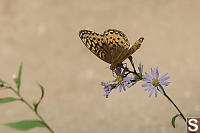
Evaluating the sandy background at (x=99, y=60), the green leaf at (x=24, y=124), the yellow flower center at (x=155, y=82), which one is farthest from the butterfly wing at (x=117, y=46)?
the sandy background at (x=99, y=60)

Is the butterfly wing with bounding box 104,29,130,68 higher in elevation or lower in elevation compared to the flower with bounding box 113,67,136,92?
higher

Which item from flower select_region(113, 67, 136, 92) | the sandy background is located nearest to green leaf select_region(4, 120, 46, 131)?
flower select_region(113, 67, 136, 92)

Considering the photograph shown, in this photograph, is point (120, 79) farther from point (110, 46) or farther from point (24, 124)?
point (24, 124)

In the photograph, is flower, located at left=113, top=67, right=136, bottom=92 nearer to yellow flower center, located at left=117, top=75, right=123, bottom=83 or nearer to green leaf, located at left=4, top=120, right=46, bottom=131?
yellow flower center, located at left=117, top=75, right=123, bottom=83

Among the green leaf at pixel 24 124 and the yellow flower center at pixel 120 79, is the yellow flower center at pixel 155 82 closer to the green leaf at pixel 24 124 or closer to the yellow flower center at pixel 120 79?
the yellow flower center at pixel 120 79

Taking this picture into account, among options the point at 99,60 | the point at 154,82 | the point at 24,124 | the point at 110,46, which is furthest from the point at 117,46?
the point at 99,60

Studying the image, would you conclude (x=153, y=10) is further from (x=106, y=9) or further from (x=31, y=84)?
(x=31, y=84)

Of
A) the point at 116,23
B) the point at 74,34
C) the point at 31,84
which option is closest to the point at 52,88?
the point at 31,84
